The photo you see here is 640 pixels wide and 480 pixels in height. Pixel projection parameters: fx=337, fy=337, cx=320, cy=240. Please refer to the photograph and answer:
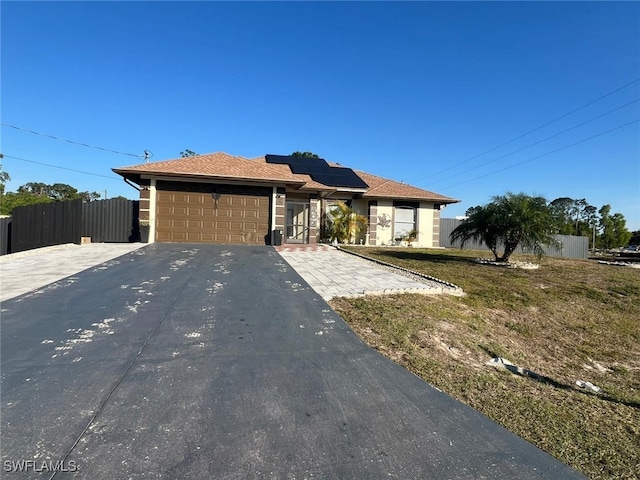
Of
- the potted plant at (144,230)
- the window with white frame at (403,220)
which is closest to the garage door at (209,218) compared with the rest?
the potted plant at (144,230)

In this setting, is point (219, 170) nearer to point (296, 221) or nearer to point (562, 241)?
point (296, 221)

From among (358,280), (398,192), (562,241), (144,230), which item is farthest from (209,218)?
(562,241)

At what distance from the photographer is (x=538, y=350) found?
503 centimetres

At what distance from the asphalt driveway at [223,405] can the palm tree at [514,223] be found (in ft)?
27.6

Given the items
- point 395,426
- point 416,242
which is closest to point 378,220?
point 416,242

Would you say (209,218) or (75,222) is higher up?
(209,218)

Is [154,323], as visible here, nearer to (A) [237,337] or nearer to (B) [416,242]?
(A) [237,337]

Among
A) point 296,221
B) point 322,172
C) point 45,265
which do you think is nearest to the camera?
point 45,265

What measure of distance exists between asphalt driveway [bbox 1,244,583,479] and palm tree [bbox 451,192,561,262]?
842cm

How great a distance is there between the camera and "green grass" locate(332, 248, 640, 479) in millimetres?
2512

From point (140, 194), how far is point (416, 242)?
46.0ft

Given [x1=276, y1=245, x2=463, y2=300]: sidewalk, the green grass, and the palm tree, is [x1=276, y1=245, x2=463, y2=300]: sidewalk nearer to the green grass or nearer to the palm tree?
the green grass

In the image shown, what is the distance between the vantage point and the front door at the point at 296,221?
53.7ft

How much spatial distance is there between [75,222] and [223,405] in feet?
46.6
